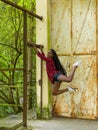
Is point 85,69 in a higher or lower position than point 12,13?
lower

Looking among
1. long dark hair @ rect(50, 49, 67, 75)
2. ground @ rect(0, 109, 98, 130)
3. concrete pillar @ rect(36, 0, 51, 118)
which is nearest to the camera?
ground @ rect(0, 109, 98, 130)

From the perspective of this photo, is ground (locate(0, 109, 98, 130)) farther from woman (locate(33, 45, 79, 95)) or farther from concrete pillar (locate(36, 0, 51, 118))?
woman (locate(33, 45, 79, 95))

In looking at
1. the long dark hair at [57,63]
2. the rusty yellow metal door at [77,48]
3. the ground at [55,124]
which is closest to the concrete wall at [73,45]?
the rusty yellow metal door at [77,48]

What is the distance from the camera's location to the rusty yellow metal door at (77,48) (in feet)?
26.0

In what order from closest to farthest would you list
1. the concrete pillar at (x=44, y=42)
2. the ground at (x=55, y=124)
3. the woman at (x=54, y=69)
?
A: the ground at (x=55, y=124) → the woman at (x=54, y=69) → the concrete pillar at (x=44, y=42)

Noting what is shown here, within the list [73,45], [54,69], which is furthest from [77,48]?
→ [54,69]

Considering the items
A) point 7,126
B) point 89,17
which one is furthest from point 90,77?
point 7,126

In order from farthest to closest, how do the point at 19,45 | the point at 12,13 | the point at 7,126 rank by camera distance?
the point at 12,13 → the point at 19,45 → the point at 7,126

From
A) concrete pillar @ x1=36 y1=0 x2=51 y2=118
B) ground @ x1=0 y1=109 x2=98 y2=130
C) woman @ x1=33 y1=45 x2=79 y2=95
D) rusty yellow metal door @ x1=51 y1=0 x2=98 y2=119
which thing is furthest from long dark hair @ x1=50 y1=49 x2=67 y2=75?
ground @ x1=0 y1=109 x2=98 y2=130

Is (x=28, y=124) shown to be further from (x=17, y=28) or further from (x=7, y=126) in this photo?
(x=17, y=28)

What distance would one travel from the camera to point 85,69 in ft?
26.3

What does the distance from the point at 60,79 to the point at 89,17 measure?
A: 182 centimetres

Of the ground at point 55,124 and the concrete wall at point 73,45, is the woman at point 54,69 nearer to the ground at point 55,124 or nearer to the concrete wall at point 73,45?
the concrete wall at point 73,45

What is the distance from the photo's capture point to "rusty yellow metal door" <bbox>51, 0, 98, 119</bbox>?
794cm
